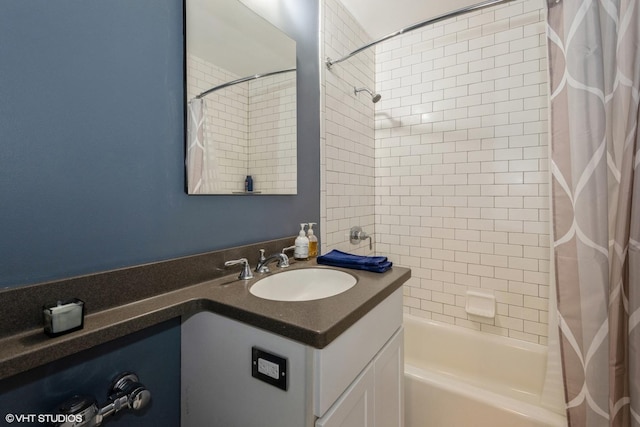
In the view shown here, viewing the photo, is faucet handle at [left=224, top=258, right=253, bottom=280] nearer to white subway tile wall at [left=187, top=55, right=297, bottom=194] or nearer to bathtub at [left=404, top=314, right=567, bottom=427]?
white subway tile wall at [left=187, top=55, right=297, bottom=194]

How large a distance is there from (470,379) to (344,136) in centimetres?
184

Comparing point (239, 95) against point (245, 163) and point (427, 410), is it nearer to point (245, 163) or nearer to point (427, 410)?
point (245, 163)

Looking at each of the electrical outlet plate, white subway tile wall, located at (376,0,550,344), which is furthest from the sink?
white subway tile wall, located at (376,0,550,344)

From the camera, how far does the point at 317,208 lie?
170cm

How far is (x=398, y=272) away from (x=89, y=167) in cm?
113

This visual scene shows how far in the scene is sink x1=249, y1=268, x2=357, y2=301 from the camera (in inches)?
45.9

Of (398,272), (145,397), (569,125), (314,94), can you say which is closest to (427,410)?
(398,272)

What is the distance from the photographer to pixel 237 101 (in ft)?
4.03

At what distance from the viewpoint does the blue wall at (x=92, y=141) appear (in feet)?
2.18

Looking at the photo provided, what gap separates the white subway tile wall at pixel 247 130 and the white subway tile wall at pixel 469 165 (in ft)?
2.16

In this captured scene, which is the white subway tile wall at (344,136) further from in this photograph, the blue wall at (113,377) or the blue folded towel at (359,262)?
the blue wall at (113,377)

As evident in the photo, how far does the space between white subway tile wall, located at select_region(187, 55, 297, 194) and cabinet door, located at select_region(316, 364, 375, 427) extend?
2.73ft

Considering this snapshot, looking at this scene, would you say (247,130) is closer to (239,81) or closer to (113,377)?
(239,81)

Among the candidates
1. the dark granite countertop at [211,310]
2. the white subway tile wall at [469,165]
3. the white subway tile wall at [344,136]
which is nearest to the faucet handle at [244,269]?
the dark granite countertop at [211,310]
